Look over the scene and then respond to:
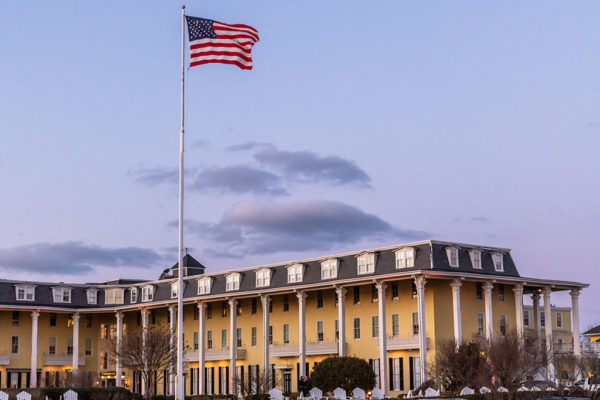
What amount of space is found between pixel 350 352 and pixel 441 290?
10.2 m

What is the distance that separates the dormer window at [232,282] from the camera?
284ft

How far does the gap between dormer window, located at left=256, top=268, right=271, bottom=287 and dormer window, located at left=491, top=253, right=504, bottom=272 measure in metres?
20.4

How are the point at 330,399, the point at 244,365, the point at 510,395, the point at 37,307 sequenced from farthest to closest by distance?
Result: the point at 37,307 < the point at 244,365 < the point at 330,399 < the point at 510,395

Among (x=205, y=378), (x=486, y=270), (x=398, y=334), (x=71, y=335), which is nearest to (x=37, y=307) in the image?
(x=71, y=335)

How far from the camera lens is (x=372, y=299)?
76.8 meters

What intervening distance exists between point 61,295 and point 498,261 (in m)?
48.0

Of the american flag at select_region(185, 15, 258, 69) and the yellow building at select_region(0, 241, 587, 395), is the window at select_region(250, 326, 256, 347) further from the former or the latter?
the american flag at select_region(185, 15, 258, 69)

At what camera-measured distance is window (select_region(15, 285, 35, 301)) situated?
312ft

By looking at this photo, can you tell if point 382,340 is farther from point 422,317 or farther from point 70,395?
point 70,395

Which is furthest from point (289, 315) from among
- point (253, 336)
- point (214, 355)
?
point (214, 355)

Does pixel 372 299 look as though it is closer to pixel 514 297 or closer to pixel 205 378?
pixel 514 297

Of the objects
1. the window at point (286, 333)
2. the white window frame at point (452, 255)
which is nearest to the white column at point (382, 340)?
the white window frame at point (452, 255)

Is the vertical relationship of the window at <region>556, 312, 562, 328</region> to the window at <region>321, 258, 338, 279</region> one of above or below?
below

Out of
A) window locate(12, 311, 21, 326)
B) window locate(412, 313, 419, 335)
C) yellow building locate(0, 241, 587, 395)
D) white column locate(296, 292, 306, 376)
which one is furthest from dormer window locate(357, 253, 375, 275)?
window locate(12, 311, 21, 326)
